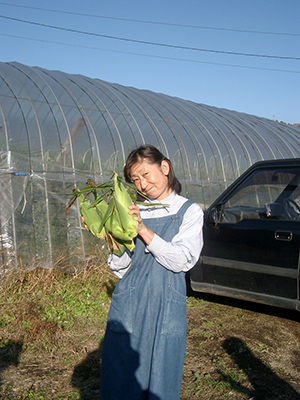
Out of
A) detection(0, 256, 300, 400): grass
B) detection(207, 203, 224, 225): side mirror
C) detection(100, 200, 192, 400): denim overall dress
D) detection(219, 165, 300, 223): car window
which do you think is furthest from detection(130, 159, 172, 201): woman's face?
detection(207, 203, 224, 225): side mirror

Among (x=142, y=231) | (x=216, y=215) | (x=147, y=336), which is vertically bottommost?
Answer: (x=147, y=336)

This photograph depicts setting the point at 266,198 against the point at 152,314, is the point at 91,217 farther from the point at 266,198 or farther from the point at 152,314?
the point at 266,198

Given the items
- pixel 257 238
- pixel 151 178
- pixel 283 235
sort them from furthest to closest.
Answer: pixel 257 238
pixel 283 235
pixel 151 178

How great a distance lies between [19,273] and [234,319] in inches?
113

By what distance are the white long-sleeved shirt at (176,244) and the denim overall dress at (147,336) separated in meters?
0.08

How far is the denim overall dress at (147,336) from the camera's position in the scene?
212 centimetres

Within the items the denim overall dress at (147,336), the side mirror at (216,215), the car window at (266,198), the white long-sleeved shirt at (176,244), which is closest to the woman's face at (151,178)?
the white long-sleeved shirt at (176,244)

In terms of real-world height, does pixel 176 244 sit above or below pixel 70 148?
below

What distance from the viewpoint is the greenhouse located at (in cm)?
636

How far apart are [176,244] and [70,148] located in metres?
5.47

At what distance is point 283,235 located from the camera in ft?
14.7

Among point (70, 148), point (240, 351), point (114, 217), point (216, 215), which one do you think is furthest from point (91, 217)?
point (70, 148)

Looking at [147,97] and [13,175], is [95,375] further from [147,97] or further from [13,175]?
Answer: [147,97]

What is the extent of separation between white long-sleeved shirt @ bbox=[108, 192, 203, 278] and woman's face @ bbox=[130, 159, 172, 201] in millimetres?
65
